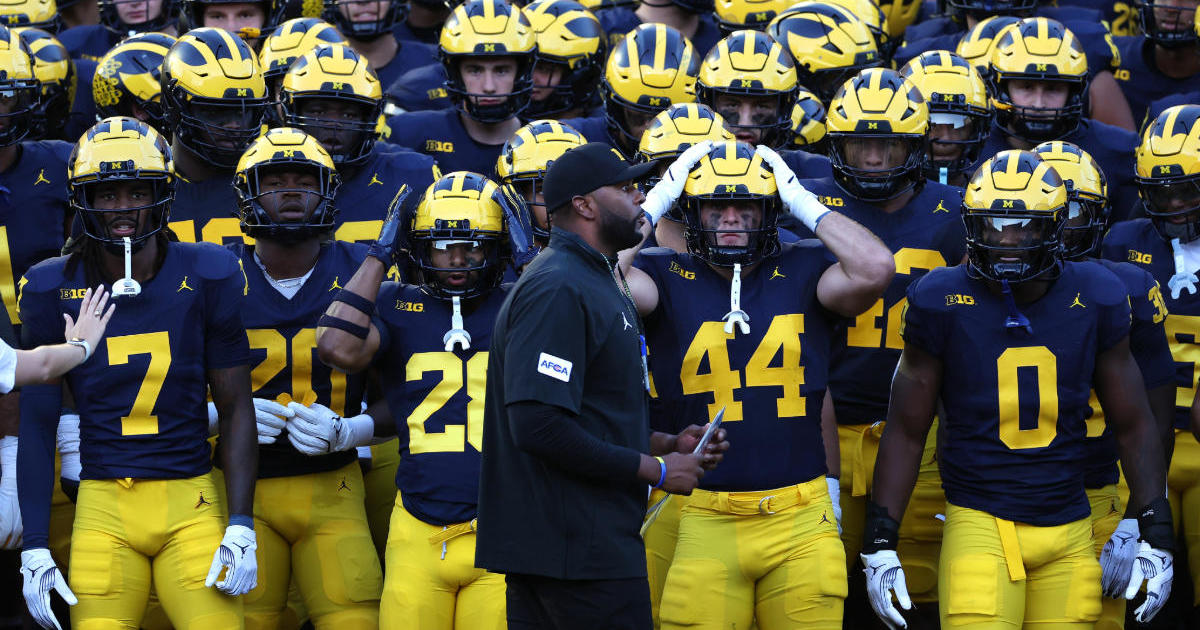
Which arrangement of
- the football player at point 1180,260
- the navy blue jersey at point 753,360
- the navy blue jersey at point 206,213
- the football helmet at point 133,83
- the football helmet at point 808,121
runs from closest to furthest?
the navy blue jersey at point 753,360
the football player at point 1180,260
the navy blue jersey at point 206,213
the football helmet at point 133,83
the football helmet at point 808,121

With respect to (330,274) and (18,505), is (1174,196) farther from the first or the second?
(18,505)

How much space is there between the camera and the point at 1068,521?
5258 millimetres

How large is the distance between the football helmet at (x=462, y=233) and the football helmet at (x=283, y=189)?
17.5 inches

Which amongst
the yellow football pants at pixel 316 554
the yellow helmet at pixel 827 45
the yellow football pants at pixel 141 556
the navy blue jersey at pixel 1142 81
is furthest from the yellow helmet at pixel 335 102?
the navy blue jersey at pixel 1142 81

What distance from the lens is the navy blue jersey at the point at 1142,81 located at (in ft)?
26.3

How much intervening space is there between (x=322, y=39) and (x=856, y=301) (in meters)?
2.96

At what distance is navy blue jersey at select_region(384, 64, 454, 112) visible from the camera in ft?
26.0

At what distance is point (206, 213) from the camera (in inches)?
252

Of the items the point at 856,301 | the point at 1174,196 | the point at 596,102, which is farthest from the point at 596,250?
the point at 596,102

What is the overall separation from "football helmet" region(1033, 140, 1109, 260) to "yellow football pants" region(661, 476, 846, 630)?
154 centimetres

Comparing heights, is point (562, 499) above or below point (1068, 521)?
above

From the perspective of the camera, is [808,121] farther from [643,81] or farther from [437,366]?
[437,366]

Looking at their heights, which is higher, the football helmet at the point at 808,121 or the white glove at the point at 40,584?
the football helmet at the point at 808,121

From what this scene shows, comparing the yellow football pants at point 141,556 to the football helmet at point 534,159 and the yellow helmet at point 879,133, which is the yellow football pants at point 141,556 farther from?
the yellow helmet at point 879,133
